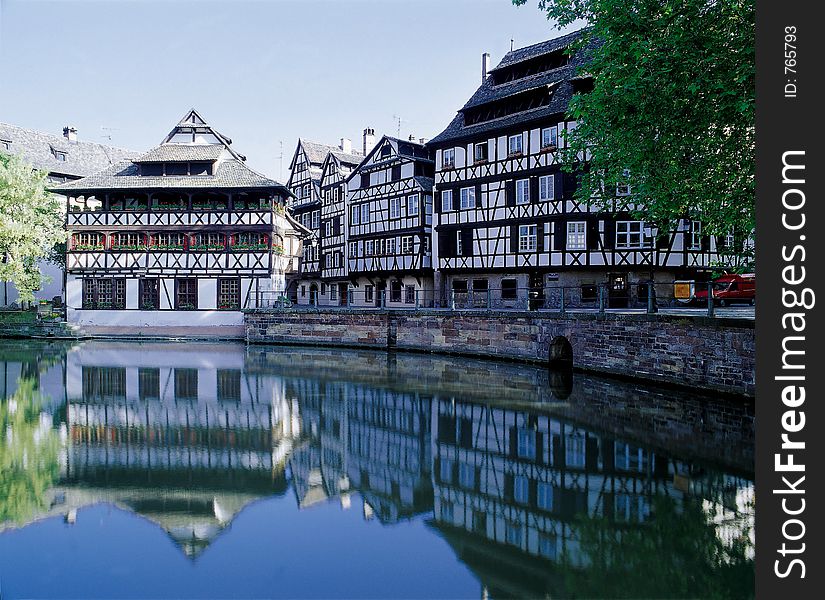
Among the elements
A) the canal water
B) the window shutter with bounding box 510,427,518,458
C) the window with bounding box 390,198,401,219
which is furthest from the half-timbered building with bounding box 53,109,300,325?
the window shutter with bounding box 510,427,518,458

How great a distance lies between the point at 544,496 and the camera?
930 cm

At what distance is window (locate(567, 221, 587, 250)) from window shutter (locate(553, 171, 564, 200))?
149cm

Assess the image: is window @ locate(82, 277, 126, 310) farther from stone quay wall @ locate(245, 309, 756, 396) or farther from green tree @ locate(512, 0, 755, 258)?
green tree @ locate(512, 0, 755, 258)

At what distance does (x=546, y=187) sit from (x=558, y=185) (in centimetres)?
80

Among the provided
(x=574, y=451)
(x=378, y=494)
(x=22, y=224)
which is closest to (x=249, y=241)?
(x=22, y=224)

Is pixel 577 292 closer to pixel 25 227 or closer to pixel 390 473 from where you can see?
pixel 390 473

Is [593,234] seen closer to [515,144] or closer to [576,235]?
[576,235]

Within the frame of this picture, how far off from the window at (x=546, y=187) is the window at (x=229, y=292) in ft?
61.6

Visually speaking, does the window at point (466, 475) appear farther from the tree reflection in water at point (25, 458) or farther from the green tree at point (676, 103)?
the green tree at point (676, 103)

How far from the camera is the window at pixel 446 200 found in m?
36.6

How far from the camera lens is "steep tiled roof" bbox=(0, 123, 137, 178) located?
166 ft

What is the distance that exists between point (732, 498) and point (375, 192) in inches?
1383

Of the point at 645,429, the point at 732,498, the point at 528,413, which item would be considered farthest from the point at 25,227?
the point at 732,498

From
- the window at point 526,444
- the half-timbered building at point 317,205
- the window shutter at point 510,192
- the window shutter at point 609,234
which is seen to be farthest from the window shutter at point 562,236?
the window at point 526,444
